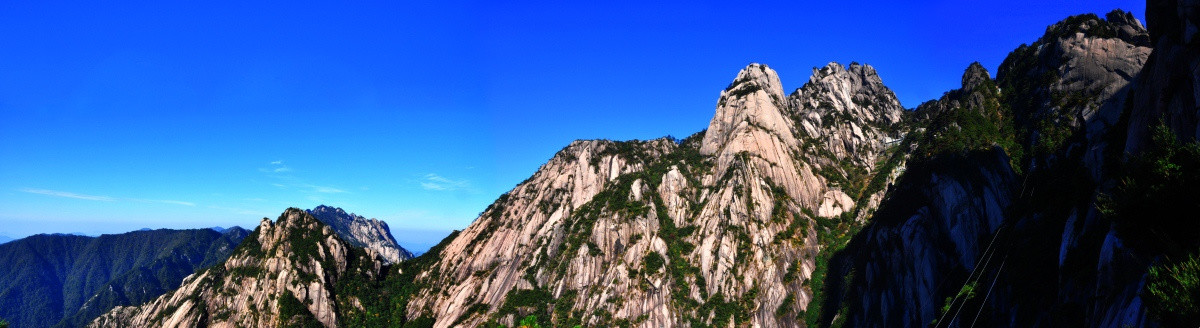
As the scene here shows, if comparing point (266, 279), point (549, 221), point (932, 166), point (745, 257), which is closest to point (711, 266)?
point (745, 257)

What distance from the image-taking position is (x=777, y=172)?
140m

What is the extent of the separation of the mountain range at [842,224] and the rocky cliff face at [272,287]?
0.62m

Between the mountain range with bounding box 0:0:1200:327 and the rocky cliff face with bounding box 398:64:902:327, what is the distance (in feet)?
2.09

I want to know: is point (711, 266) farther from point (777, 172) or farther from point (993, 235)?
point (993, 235)

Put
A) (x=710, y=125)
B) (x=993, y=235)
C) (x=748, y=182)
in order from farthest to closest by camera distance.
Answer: (x=710, y=125) → (x=748, y=182) → (x=993, y=235)

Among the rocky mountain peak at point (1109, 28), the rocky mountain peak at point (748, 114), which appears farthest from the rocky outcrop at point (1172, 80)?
the rocky mountain peak at point (748, 114)

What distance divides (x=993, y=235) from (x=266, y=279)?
528 feet

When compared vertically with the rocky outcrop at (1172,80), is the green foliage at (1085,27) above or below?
above

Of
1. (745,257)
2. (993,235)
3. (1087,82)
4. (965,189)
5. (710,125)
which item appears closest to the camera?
(993,235)

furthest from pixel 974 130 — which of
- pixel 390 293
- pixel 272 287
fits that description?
pixel 272 287

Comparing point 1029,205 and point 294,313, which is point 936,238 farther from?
point 294,313

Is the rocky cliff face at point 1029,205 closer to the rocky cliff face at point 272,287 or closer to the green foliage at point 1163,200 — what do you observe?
the green foliage at point 1163,200

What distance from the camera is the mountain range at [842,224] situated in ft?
88.1

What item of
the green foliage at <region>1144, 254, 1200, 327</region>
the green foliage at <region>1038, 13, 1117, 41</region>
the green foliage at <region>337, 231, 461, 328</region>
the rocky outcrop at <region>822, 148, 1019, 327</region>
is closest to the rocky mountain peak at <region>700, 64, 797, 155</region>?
the green foliage at <region>1038, 13, 1117, 41</region>
